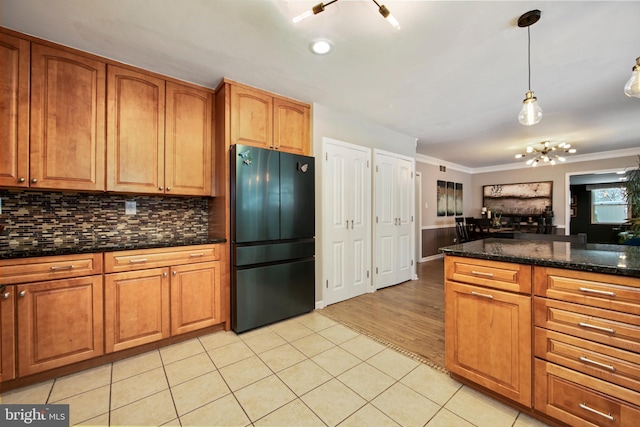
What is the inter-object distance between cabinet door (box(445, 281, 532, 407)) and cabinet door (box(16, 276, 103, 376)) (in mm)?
2576

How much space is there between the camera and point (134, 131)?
2197 mm

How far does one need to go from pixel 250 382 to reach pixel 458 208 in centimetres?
711

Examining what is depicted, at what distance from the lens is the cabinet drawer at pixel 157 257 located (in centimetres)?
198

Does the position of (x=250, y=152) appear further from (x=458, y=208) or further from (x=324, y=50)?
(x=458, y=208)

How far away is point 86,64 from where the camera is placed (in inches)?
79.2

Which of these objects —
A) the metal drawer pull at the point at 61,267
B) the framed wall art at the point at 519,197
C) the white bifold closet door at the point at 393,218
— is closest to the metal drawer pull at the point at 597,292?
the white bifold closet door at the point at 393,218

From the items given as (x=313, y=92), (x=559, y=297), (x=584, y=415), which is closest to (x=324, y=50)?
(x=313, y=92)

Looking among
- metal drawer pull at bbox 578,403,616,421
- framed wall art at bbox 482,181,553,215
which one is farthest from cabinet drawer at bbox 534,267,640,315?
framed wall art at bbox 482,181,553,215

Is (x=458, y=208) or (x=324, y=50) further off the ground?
(x=324, y=50)

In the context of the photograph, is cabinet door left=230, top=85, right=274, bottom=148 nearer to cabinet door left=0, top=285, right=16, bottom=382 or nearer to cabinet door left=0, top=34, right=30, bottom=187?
cabinet door left=0, top=34, right=30, bottom=187

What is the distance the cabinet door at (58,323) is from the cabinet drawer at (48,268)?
0.04m

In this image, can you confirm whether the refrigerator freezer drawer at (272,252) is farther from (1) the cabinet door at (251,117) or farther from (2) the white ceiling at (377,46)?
(2) the white ceiling at (377,46)

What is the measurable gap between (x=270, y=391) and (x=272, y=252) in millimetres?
1213

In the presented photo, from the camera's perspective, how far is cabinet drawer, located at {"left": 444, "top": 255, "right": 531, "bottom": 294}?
146 cm
